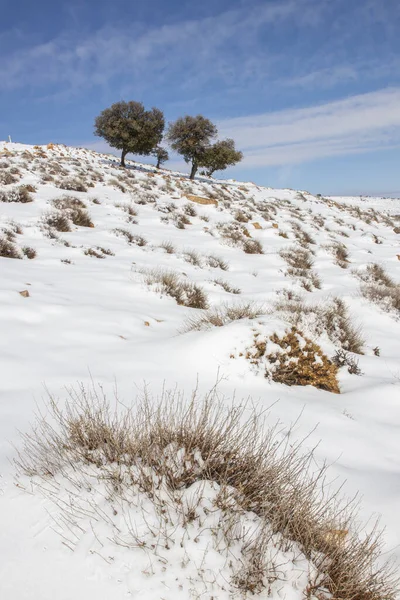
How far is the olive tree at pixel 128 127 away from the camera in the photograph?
29.1 m

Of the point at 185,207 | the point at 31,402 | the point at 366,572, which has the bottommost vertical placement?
the point at 31,402

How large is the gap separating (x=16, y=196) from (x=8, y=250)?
5.40 meters

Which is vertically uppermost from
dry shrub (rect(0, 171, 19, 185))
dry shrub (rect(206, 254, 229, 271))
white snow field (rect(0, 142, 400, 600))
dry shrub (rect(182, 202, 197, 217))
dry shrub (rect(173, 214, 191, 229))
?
dry shrub (rect(182, 202, 197, 217))

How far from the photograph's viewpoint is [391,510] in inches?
81.1

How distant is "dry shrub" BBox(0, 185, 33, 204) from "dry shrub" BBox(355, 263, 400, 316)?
34.9 ft

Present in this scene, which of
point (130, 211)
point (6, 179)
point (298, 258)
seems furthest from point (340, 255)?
point (6, 179)

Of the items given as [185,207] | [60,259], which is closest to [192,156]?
[185,207]

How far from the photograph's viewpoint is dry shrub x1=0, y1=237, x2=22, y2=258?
6.56 metres

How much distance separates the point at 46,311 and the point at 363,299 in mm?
6394

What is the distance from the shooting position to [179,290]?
6.38 metres

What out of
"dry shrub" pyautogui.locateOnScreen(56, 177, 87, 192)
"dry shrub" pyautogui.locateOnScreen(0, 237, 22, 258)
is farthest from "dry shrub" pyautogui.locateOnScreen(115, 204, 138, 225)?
"dry shrub" pyautogui.locateOnScreen(0, 237, 22, 258)

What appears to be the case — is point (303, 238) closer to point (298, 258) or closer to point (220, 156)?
point (298, 258)

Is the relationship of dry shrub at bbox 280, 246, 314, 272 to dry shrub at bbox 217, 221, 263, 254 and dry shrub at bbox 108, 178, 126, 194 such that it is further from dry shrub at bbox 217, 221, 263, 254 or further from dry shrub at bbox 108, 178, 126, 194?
dry shrub at bbox 108, 178, 126, 194

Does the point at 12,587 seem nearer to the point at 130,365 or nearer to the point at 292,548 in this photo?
the point at 292,548
